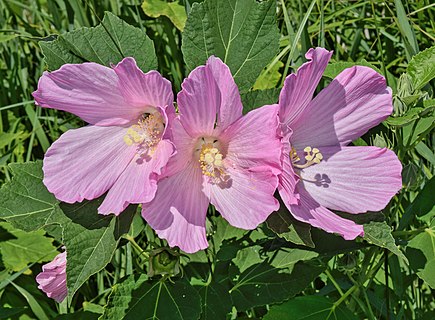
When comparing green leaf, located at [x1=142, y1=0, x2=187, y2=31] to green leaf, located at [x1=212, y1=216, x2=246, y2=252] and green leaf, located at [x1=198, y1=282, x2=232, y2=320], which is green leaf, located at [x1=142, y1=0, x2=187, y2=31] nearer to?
green leaf, located at [x1=212, y1=216, x2=246, y2=252]

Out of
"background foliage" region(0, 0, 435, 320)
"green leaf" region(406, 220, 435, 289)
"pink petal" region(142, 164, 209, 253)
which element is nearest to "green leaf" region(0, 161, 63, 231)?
"background foliage" region(0, 0, 435, 320)

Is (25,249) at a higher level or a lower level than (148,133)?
lower

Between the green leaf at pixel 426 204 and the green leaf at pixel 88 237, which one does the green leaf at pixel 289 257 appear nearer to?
the green leaf at pixel 426 204

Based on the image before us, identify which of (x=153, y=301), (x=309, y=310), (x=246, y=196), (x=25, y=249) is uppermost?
(x=246, y=196)

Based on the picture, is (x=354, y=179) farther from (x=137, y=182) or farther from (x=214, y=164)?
(x=137, y=182)

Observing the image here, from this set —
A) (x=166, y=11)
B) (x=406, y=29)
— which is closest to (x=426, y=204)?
(x=406, y=29)

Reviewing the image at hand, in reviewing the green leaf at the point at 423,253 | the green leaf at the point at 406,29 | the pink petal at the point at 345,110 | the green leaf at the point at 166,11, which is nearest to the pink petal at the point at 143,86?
the pink petal at the point at 345,110
